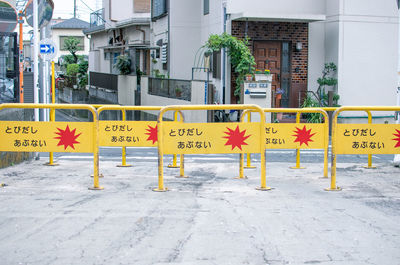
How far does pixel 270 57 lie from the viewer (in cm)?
2108

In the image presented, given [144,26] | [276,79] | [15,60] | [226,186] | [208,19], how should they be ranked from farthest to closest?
[144,26] < [208,19] < [276,79] < [15,60] < [226,186]

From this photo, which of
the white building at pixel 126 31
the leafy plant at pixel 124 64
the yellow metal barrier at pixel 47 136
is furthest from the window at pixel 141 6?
the yellow metal barrier at pixel 47 136

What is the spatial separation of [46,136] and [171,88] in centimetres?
1429

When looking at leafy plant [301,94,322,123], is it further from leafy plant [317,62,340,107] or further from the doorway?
the doorway

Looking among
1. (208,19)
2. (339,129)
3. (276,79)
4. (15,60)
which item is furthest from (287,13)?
(339,129)

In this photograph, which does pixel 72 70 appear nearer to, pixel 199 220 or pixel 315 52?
pixel 315 52

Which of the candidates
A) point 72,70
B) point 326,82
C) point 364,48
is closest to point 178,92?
point 326,82

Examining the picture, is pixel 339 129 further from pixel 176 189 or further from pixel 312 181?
pixel 176 189

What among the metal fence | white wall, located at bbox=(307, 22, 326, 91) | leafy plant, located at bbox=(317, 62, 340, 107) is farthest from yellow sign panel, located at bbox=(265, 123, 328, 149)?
white wall, located at bbox=(307, 22, 326, 91)

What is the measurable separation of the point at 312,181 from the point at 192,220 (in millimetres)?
3477

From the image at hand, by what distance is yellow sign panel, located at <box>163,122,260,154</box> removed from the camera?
330 inches

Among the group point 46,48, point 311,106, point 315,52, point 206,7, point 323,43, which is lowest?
point 311,106

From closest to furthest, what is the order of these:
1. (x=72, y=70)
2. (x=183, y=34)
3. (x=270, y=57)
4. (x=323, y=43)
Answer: (x=270, y=57)
(x=323, y=43)
(x=183, y=34)
(x=72, y=70)

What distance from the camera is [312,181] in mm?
9617
